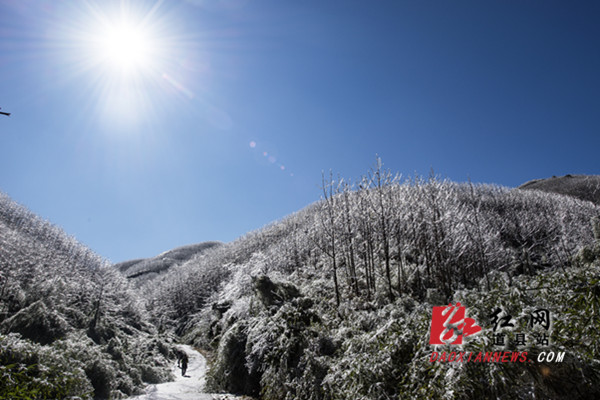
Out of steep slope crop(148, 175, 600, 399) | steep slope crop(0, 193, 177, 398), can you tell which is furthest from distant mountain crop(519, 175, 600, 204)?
steep slope crop(0, 193, 177, 398)

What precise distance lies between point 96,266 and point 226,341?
8840cm

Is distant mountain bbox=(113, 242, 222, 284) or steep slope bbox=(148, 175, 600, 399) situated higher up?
distant mountain bbox=(113, 242, 222, 284)

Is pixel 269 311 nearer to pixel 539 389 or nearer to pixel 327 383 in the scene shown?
pixel 327 383

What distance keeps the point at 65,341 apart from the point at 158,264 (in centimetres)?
16195

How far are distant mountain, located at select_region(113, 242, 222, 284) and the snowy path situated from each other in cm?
11057

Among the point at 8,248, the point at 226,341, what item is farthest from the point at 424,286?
the point at 8,248

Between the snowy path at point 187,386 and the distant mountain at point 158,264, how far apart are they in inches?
4353

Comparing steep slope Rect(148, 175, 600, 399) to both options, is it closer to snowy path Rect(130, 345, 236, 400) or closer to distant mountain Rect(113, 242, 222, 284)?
snowy path Rect(130, 345, 236, 400)

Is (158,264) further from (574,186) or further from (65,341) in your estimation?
(574,186)

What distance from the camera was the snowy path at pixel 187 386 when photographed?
11.7 meters

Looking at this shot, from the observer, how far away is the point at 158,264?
157 metres

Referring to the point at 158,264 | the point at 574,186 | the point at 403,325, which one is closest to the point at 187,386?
the point at 403,325

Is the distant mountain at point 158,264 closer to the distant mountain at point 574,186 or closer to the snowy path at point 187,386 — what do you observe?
the snowy path at point 187,386

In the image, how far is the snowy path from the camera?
38.4 feet
